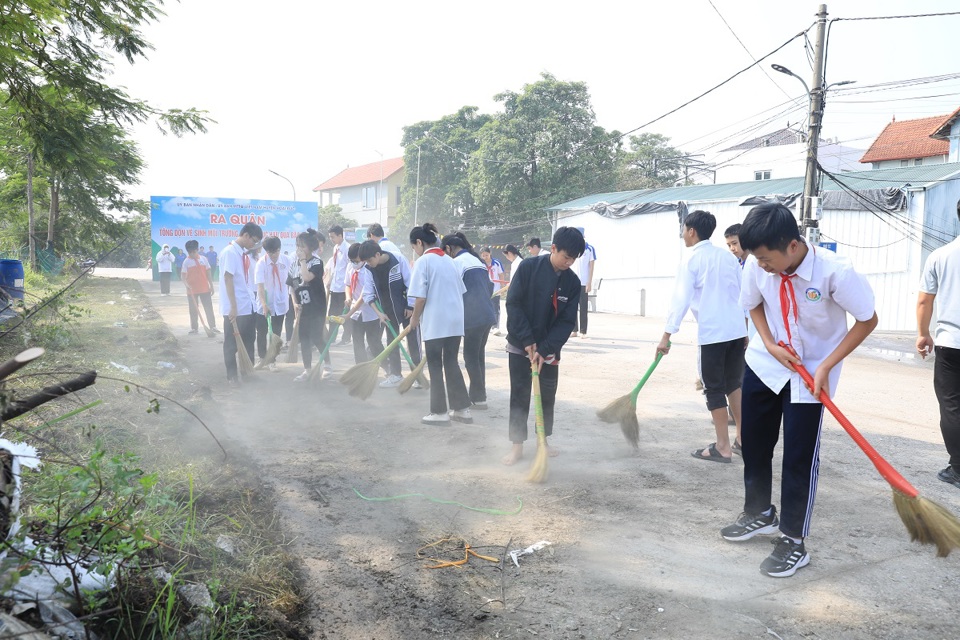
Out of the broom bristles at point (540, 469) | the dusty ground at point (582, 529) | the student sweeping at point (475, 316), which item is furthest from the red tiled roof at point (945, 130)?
the broom bristles at point (540, 469)

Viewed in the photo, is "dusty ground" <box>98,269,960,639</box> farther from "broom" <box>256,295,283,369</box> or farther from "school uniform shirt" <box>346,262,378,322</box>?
"broom" <box>256,295,283,369</box>

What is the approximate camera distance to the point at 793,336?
337 cm

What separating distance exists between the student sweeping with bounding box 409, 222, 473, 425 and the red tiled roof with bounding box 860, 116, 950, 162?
40.3 metres

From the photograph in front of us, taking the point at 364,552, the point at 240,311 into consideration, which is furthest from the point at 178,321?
the point at 364,552

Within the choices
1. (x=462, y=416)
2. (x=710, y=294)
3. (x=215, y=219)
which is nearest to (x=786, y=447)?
(x=710, y=294)

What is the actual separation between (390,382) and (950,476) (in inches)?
223

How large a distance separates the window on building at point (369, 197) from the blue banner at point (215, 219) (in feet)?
79.2

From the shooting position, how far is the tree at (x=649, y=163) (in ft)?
128

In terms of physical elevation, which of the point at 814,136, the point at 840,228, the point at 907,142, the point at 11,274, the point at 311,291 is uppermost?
the point at 907,142

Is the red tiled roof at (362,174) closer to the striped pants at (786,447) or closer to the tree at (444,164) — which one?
the tree at (444,164)

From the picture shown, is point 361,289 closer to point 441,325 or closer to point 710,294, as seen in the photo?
point 441,325

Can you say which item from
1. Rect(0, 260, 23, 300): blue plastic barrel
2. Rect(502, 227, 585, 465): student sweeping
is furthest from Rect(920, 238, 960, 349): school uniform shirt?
Rect(0, 260, 23, 300): blue plastic barrel

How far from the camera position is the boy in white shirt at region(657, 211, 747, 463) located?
4.91m

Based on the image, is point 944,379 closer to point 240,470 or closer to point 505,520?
point 505,520
